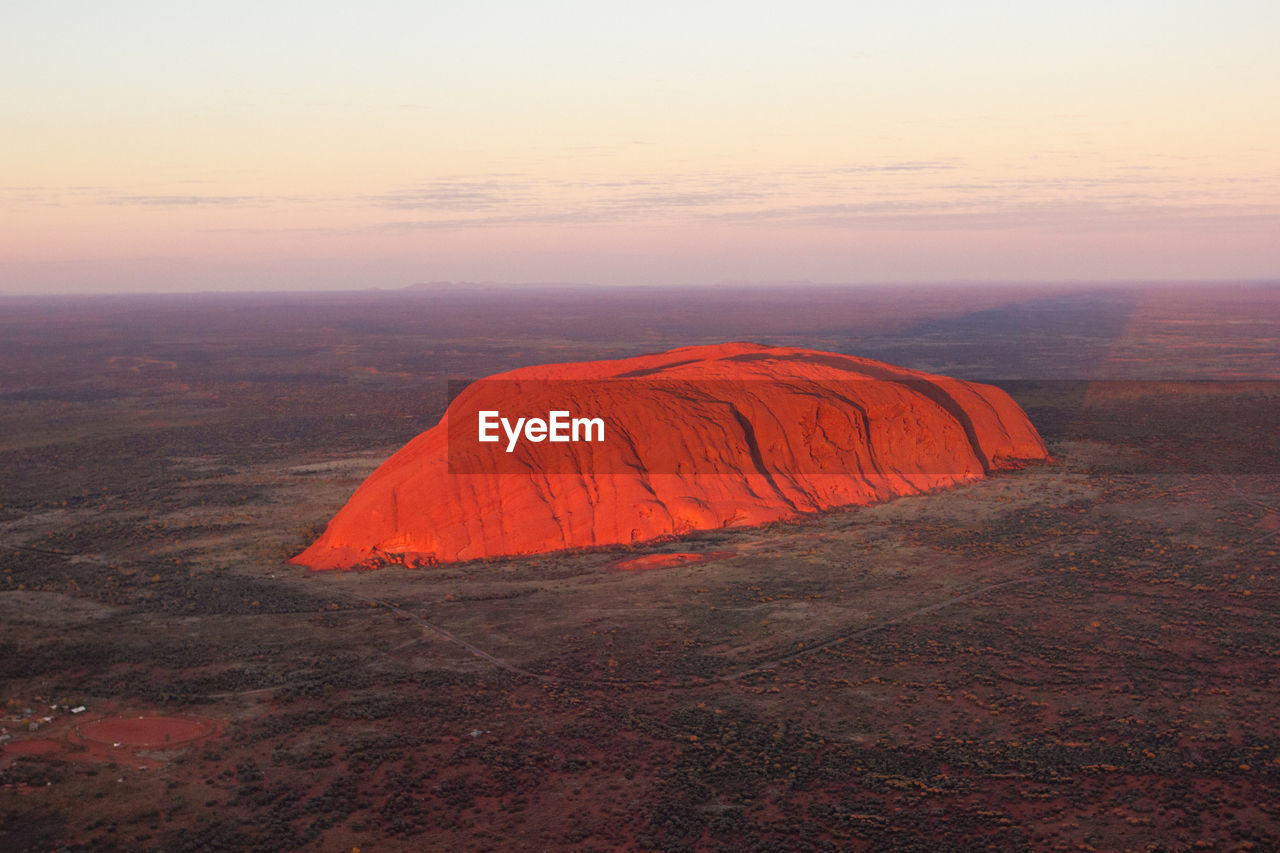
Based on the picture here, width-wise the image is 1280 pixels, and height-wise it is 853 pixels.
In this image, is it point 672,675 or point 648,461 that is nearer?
point 672,675

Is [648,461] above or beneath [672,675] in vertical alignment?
above

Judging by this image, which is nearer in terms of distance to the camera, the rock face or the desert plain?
the desert plain

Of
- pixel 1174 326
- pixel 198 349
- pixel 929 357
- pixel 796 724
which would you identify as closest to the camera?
pixel 796 724

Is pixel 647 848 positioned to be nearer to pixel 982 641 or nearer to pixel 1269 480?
pixel 982 641

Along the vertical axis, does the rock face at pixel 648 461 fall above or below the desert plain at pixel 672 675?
above

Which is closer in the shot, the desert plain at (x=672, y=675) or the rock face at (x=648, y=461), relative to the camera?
the desert plain at (x=672, y=675)

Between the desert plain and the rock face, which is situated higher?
the rock face

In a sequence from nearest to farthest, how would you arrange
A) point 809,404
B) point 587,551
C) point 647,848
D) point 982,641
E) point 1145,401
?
point 647,848
point 982,641
point 587,551
point 809,404
point 1145,401

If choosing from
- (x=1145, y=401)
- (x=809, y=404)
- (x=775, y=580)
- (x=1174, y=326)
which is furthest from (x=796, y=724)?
(x=1174, y=326)
